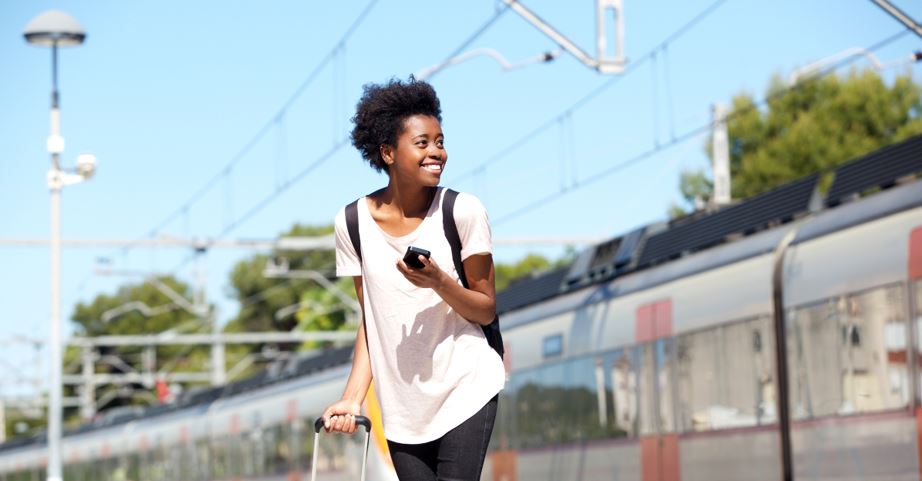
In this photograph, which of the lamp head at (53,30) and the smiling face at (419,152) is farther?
the lamp head at (53,30)

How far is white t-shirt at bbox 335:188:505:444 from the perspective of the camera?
4.44m

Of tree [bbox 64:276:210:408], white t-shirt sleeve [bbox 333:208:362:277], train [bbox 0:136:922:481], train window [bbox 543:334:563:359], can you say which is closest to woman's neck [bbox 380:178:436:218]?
white t-shirt sleeve [bbox 333:208:362:277]

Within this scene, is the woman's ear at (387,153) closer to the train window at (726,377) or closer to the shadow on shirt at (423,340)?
the shadow on shirt at (423,340)

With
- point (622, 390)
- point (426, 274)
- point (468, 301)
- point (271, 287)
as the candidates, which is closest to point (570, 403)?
point (622, 390)

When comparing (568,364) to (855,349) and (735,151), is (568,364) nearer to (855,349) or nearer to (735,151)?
(855,349)

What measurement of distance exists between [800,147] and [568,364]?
34.1 m

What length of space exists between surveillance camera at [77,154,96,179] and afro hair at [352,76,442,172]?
1542cm

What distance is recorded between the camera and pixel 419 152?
Answer: 4.50 metres

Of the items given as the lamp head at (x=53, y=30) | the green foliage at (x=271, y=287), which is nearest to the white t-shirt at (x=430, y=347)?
the lamp head at (x=53, y=30)

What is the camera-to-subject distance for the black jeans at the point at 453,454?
14.5ft

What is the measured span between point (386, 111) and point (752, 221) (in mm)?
8570

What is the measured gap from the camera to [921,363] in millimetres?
10055

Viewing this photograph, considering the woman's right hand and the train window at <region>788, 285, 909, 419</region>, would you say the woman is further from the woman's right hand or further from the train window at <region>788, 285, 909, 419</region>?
the train window at <region>788, 285, 909, 419</region>

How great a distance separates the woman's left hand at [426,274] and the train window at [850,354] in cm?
659
